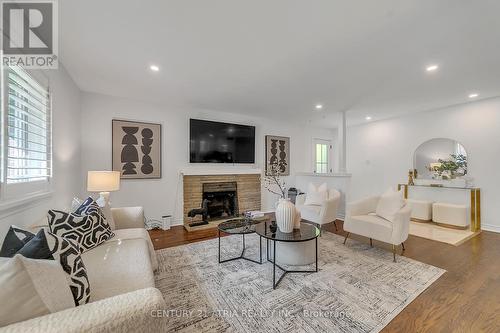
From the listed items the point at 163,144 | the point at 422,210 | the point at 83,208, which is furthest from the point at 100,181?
the point at 422,210

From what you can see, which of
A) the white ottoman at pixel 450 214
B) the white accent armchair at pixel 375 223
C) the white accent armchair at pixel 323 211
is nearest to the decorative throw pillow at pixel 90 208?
the white accent armchair at pixel 323 211

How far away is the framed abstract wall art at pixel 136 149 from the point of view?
12.1 ft

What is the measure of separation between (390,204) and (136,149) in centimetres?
419

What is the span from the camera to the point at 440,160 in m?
4.60

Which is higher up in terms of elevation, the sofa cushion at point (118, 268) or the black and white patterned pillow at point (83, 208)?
the black and white patterned pillow at point (83, 208)

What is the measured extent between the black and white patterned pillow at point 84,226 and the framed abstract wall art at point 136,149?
183 cm

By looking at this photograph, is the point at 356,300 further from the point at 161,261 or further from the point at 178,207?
the point at 178,207

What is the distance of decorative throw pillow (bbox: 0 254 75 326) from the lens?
0.76 meters

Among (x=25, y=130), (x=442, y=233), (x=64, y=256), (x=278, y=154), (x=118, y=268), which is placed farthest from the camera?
(x=278, y=154)

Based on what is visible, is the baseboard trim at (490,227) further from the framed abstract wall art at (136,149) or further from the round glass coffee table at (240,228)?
the framed abstract wall art at (136,149)

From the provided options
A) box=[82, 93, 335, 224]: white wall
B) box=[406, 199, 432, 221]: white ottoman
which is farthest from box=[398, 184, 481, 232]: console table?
box=[82, 93, 335, 224]: white wall

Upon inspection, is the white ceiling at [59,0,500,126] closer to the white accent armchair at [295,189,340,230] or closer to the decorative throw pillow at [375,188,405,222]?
Answer: the decorative throw pillow at [375,188,405,222]

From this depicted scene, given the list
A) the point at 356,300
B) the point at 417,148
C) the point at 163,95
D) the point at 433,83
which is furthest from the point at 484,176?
the point at 163,95

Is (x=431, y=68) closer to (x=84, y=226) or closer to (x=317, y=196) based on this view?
(x=317, y=196)
